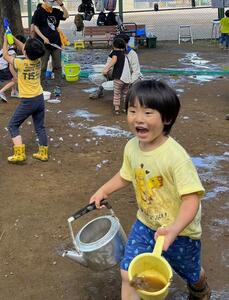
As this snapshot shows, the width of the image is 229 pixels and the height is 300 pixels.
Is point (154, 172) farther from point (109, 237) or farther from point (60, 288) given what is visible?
point (60, 288)

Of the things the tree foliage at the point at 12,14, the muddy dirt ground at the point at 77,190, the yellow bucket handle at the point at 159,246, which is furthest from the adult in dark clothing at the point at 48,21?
the yellow bucket handle at the point at 159,246

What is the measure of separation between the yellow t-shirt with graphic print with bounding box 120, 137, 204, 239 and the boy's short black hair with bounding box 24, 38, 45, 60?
308 cm

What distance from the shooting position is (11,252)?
11.8ft

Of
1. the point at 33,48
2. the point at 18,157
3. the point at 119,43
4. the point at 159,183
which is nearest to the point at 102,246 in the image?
the point at 159,183

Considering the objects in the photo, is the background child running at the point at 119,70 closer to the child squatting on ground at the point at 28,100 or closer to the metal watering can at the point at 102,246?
the child squatting on ground at the point at 28,100

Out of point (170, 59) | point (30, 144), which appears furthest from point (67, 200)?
point (170, 59)

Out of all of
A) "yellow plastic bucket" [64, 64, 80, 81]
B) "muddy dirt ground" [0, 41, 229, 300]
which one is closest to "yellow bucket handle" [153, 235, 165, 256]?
"muddy dirt ground" [0, 41, 229, 300]

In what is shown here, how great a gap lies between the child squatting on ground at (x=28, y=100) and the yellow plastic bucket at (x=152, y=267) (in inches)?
135

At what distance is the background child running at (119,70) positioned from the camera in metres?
7.51

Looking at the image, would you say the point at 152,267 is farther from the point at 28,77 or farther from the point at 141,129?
the point at 28,77

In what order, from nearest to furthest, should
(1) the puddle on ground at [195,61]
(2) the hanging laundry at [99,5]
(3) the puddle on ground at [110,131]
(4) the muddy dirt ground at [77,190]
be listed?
1. (4) the muddy dirt ground at [77,190]
2. (3) the puddle on ground at [110,131]
3. (1) the puddle on ground at [195,61]
4. (2) the hanging laundry at [99,5]

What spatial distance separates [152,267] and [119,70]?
5585 mm

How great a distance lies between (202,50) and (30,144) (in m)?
9.58

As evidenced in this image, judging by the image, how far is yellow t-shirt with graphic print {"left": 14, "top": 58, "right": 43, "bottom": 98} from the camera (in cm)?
540
